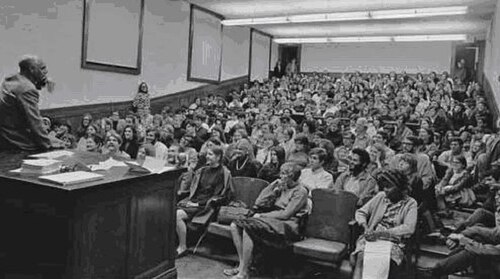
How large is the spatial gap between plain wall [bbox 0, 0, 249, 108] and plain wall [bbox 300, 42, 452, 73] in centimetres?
708

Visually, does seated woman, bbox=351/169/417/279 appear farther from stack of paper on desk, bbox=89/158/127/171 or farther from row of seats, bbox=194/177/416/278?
stack of paper on desk, bbox=89/158/127/171

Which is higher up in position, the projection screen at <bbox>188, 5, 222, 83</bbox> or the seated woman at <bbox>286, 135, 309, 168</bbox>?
the projection screen at <bbox>188, 5, 222, 83</bbox>

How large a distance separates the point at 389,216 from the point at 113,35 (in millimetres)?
6435

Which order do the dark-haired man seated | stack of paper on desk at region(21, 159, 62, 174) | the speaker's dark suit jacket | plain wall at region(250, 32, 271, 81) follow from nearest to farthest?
stack of paper on desk at region(21, 159, 62, 174) < the speaker's dark suit jacket < the dark-haired man seated < plain wall at region(250, 32, 271, 81)

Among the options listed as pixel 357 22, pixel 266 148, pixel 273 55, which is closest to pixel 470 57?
pixel 357 22

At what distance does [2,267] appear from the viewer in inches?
84.9

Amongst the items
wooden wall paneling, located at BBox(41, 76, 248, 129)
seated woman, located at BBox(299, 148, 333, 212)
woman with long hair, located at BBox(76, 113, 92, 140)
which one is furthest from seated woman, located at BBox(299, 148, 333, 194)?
wooden wall paneling, located at BBox(41, 76, 248, 129)

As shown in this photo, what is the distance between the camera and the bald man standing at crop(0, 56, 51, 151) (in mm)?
2543

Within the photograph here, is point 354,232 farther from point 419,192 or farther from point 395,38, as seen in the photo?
point 395,38

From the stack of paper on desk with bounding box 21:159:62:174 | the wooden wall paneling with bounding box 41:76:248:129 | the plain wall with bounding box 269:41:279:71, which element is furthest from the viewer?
the plain wall with bounding box 269:41:279:71

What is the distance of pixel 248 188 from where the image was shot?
4.11 m

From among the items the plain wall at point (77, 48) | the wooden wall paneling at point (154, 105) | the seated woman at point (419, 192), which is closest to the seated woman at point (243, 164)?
the seated woman at point (419, 192)

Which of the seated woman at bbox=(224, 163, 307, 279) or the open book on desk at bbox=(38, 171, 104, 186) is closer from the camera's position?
the open book on desk at bbox=(38, 171, 104, 186)

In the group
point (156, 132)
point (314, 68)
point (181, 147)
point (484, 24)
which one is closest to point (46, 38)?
point (156, 132)
